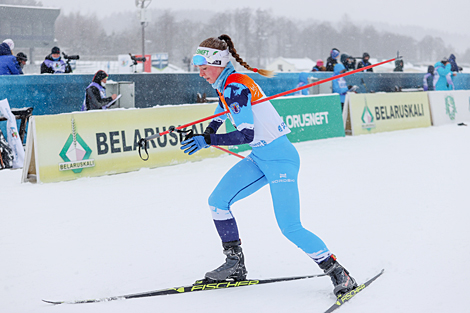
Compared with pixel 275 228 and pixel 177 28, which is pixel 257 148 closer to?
pixel 275 228

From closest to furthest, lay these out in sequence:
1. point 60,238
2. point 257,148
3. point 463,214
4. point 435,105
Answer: point 257,148, point 60,238, point 463,214, point 435,105

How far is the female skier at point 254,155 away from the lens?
3.54m

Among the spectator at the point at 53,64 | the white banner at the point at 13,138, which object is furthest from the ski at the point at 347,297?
the spectator at the point at 53,64

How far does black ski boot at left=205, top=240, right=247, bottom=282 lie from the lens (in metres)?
3.97

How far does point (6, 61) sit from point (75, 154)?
165 inches

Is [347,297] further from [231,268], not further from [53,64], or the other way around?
[53,64]

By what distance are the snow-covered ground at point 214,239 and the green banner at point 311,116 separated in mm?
3328

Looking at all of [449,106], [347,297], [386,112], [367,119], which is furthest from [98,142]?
[449,106]

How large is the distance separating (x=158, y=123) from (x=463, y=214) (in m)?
5.97

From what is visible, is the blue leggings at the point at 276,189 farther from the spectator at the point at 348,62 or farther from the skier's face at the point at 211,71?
the spectator at the point at 348,62

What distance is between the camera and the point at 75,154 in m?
8.65

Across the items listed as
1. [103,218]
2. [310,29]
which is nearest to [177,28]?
[310,29]

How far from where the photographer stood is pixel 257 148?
3.79m

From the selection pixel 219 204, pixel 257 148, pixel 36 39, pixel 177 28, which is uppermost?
pixel 177 28
